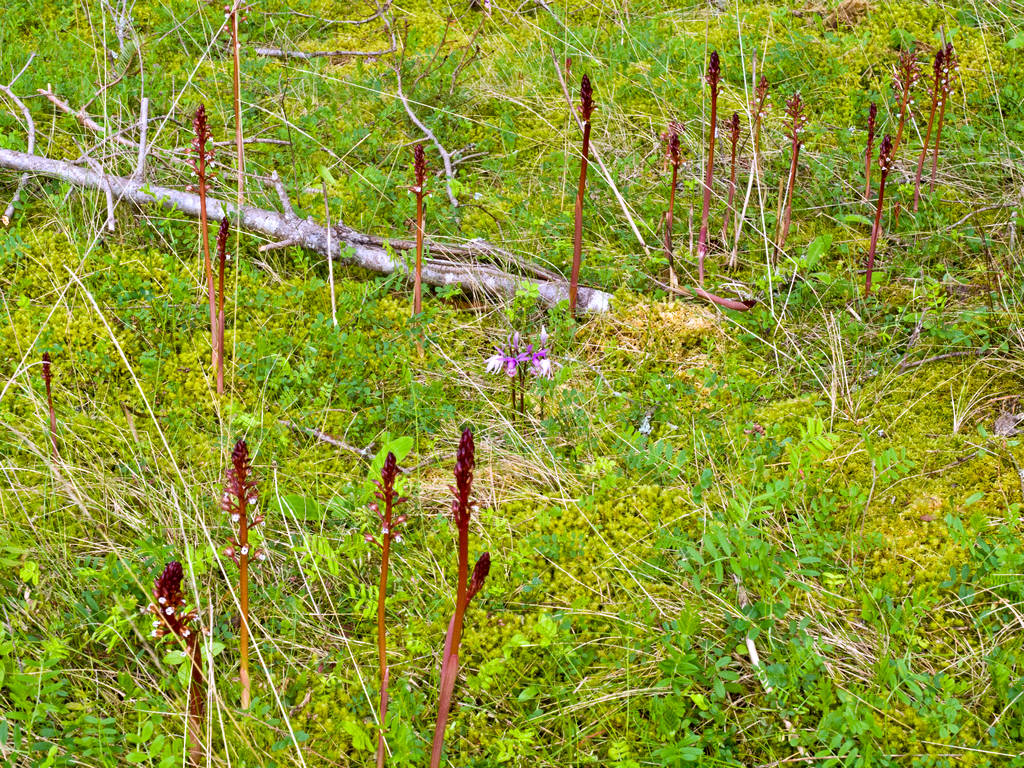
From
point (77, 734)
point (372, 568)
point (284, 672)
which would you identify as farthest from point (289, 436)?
point (77, 734)

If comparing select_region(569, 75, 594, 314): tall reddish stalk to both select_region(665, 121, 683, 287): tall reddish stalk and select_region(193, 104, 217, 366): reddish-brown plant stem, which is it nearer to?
select_region(665, 121, 683, 287): tall reddish stalk

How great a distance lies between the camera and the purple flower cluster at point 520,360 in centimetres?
358

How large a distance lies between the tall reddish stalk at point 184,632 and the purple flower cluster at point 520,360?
5.42 feet

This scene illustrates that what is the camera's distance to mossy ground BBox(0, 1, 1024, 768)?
2.51m

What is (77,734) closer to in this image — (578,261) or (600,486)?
(600,486)

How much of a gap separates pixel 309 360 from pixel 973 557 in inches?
105

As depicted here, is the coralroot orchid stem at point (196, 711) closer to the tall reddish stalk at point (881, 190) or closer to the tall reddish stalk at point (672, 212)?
the tall reddish stalk at point (672, 212)

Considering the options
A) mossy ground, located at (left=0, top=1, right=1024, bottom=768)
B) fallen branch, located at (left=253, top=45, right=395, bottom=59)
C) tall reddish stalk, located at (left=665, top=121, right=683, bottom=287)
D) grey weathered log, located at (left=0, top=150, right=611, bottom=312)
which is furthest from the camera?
fallen branch, located at (left=253, top=45, right=395, bottom=59)

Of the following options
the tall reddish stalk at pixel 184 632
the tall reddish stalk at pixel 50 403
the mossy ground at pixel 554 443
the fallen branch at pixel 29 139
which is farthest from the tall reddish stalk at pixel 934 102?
the fallen branch at pixel 29 139

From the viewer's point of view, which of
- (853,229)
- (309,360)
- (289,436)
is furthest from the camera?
(853,229)

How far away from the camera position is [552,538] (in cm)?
300

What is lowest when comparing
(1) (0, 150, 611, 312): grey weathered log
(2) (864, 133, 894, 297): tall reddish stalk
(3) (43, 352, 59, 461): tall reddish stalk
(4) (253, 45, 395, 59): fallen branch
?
(3) (43, 352, 59, 461): tall reddish stalk

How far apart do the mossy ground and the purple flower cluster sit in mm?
88

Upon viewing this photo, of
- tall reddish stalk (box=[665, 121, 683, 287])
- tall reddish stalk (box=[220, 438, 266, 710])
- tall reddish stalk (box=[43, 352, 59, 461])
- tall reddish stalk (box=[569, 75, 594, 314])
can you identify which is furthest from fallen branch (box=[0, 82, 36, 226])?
tall reddish stalk (box=[665, 121, 683, 287])
